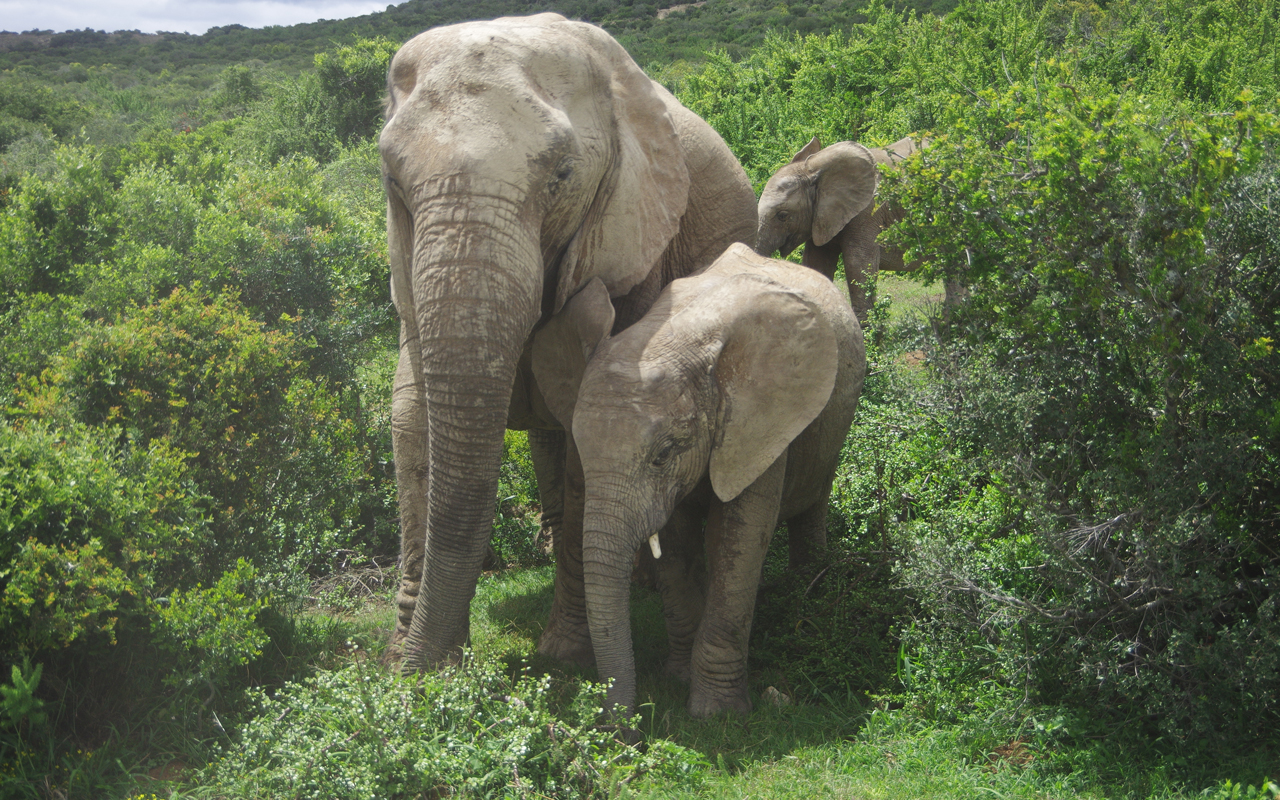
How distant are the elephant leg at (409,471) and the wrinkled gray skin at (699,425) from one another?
1.89ft

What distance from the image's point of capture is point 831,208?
10.8 m

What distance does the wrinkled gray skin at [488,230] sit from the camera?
4023 millimetres

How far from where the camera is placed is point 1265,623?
13.5 feet

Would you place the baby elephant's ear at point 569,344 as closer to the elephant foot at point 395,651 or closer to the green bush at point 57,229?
the elephant foot at point 395,651

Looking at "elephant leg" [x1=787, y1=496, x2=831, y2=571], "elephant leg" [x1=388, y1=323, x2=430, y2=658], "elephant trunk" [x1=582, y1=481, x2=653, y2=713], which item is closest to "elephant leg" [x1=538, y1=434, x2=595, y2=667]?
"elephant leg" [x1=388, y1=323, x2=430, y2=658]

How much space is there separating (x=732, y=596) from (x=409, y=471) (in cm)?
157

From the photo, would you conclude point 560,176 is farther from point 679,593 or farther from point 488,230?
point 679,593

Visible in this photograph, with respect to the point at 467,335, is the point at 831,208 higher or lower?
lower

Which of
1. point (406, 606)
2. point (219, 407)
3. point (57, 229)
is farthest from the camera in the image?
point (57, 229)

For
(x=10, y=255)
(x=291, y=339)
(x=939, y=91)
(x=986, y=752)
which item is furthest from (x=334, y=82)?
(x=986, y=752)

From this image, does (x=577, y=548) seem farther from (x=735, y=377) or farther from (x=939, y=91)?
(x=939, y=91)

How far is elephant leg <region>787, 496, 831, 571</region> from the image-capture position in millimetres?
6227

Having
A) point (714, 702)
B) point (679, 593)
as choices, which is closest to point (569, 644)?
point (679, 593)

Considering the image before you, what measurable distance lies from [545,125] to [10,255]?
6.79 meters
